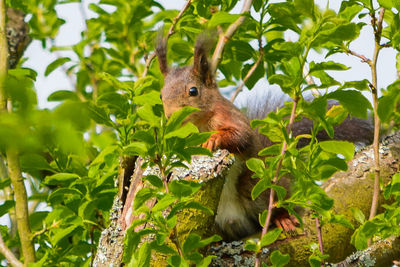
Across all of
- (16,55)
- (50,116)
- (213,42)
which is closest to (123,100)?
(213,42)

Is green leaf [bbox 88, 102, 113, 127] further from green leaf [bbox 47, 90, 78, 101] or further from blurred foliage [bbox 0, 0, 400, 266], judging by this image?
green leaf [bbox 47, 90, 78, 101]

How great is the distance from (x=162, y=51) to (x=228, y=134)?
2.01 ft

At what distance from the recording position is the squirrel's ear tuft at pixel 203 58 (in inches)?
105

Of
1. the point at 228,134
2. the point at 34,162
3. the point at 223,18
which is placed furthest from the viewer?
the point at 228,134

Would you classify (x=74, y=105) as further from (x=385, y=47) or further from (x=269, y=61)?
(x=269, y=61)

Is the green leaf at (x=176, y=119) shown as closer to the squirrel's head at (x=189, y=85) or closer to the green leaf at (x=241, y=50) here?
the green leaf at (x=241, y=50)

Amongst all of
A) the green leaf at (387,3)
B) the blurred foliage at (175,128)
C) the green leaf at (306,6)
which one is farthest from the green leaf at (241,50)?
the green leaf at (387,3)

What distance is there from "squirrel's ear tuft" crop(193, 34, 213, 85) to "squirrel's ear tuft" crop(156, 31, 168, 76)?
18 cm

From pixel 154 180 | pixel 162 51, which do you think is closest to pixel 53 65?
pixel 162 51

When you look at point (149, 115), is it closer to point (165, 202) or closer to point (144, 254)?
point (165, 202)

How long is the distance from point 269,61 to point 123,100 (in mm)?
897

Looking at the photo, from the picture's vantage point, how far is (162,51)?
2.97m

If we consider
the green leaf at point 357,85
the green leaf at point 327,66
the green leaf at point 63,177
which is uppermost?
the green leaf at point 327,66

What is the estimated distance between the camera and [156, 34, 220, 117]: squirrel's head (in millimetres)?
3081
